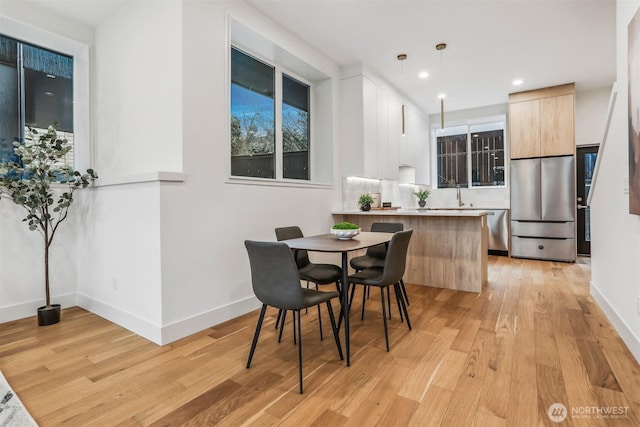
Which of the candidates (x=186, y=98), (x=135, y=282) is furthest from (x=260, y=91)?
(x=135, y=282)

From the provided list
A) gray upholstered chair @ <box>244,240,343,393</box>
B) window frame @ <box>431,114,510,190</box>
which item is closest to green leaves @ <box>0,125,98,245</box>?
gray upholstered chair @ <box>244,240,343,393</box>

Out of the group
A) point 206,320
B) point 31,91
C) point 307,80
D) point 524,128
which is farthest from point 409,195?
point 31,91

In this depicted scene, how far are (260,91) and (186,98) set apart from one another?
1351 millimetres

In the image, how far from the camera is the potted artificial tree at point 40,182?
2844mm

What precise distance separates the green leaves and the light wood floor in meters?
1.01

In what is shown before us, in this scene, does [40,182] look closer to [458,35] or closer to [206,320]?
[206,320]

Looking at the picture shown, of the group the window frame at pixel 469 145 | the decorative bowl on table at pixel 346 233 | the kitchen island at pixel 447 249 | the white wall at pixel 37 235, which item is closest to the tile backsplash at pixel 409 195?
the window frame at pixel 469 145

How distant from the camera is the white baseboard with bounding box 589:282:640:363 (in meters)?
2.17

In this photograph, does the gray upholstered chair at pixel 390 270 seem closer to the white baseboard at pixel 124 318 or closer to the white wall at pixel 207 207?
the white wall at pixel 207 207

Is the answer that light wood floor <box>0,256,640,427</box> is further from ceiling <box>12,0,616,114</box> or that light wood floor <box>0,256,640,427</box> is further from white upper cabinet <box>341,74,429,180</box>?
ceiling <box>12,0,616,114</box>

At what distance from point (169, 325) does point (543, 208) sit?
6.01m

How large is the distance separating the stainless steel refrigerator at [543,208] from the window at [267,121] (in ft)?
13.1

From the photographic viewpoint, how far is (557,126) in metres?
5.59

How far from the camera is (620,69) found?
8.33 ft
